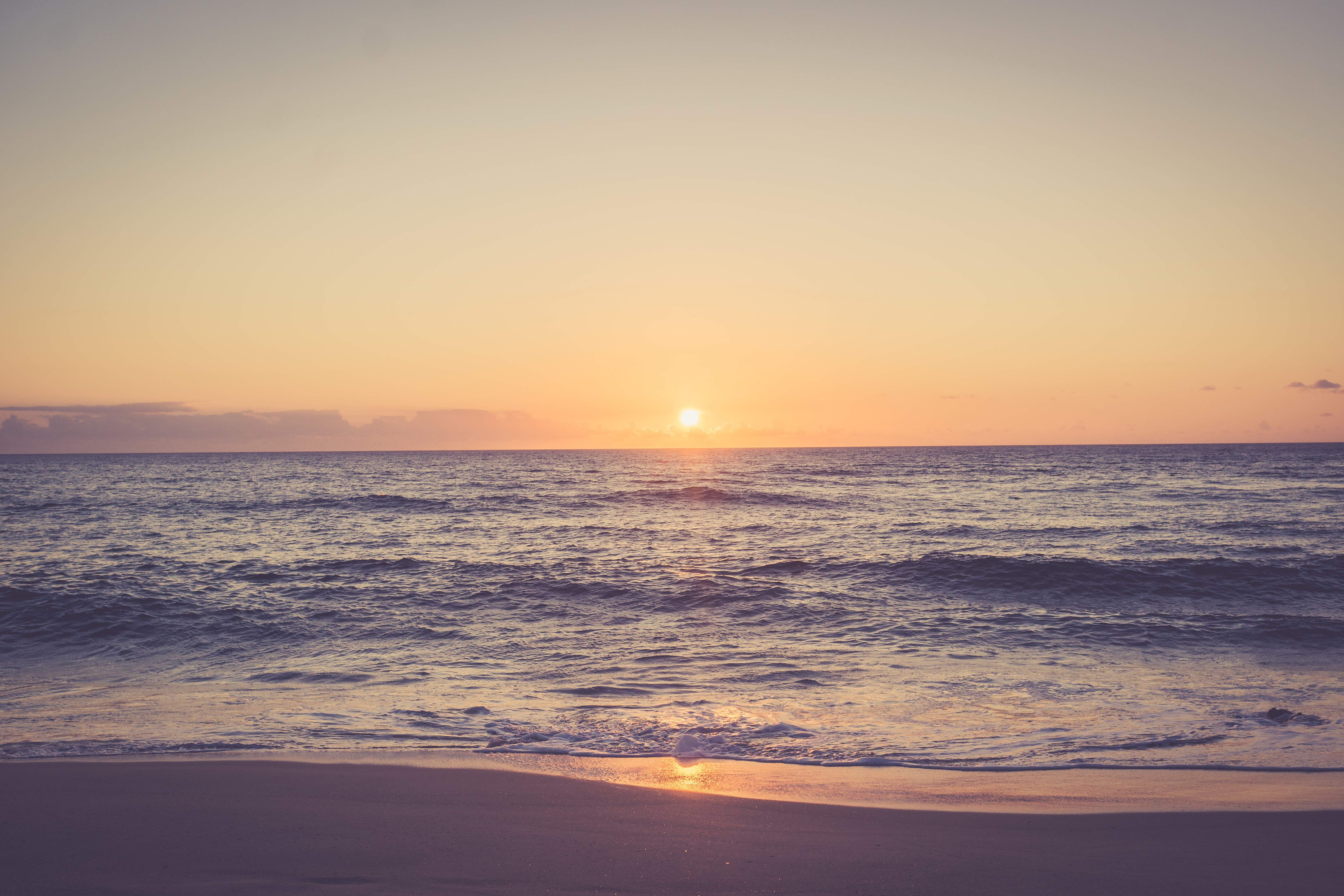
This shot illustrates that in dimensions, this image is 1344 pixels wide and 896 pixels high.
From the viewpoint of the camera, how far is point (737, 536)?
28359 millimetres

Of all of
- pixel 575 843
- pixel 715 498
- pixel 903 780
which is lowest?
pixel 715 498

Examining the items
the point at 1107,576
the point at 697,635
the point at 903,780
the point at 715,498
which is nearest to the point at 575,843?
the point at 903,780

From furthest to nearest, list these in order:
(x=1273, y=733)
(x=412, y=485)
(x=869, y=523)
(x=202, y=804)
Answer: (x=412, y=485) → (x=869, y=523) → (x=1273, y=733) → (x=202, y=804)

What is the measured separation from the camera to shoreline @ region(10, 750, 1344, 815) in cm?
620

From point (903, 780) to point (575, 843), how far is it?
3229 mm

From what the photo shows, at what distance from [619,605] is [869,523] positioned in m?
17.8

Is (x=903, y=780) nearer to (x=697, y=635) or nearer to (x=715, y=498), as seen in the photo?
(x=697, y=635)

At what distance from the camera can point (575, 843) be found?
17.8 feet

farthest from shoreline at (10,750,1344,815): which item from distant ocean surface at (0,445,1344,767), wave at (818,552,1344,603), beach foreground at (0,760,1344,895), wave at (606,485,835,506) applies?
wave at (606,485,835,506)

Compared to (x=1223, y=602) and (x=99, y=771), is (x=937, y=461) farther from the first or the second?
(x=99, y=771)

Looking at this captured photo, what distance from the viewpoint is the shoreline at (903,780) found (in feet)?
20.3

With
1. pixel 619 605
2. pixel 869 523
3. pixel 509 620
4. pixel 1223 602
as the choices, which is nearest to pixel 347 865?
pixel 509 620

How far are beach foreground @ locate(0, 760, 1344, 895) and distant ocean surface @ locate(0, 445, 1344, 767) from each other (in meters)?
1.40

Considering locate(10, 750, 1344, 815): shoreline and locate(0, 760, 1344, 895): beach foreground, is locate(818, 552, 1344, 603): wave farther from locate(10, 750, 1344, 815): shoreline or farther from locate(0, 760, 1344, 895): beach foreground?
locate(0, 760, 1344, 895): beach foreground
